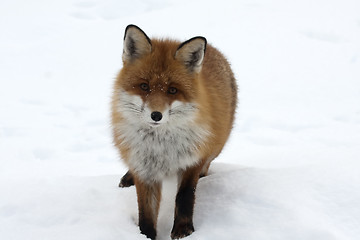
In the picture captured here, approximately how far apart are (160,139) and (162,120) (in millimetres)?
265

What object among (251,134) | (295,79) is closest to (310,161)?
(251,134)

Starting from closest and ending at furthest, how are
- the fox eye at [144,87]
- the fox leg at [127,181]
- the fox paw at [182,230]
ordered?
1. the fox eye at [144,87]
2. the fox paw at [182,230]
3. the fox leg at [127,181]

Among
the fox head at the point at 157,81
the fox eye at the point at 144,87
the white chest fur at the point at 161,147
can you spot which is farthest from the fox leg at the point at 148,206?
the fox eye at the point at 144,87

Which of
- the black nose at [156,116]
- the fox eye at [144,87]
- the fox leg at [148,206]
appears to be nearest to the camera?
the black nose at [156,116]

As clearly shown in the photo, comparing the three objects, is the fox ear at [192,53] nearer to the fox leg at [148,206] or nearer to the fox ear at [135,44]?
the fox ear at [135,44]

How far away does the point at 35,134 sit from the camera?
6469 mm

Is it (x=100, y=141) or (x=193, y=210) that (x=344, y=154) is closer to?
(x=193, y=210)

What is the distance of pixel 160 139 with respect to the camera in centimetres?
288

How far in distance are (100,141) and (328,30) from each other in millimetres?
6425

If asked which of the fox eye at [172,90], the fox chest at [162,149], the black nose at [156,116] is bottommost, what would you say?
the fox chest at [162,149]

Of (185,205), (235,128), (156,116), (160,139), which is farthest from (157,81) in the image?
(235,128)

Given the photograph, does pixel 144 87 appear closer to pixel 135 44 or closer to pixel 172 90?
pixel 172 90

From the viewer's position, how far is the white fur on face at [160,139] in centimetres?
280

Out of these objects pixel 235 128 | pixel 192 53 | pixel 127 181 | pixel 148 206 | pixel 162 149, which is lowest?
pixel 235 128
